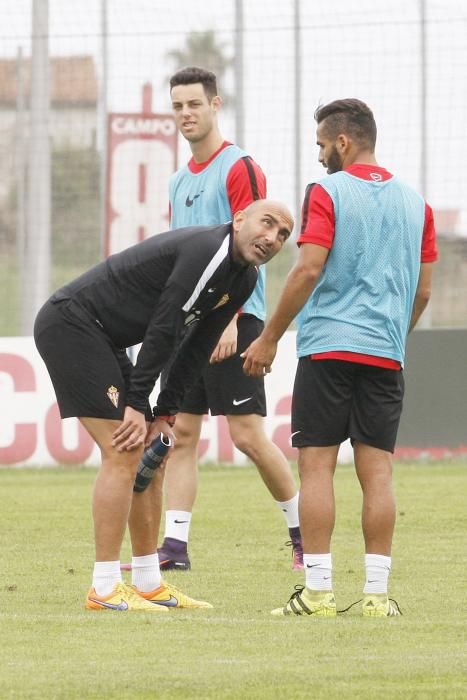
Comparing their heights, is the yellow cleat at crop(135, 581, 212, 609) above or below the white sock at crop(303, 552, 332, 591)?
below

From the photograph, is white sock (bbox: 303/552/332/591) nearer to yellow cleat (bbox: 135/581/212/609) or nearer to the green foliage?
yellow cleat (bbox: 135/581/212/609)

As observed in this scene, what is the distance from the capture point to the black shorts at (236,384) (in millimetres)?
8609

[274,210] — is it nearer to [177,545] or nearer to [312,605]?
[312,605]

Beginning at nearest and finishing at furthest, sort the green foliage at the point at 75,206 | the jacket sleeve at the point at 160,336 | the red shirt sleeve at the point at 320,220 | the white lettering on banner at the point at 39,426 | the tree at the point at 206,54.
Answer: the jacket sleeve at the point at 160,336
the red shirt sleeve at the point at 320,220
the white lettering on banner at the point at 39,426
the tree at the point at 206,54
the green foliage at the point at 75,206

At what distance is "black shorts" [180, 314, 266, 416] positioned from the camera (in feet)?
28.2

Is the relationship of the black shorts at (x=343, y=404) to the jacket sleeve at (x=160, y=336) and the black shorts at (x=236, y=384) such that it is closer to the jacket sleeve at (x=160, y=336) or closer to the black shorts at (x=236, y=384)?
the jacket sleeve at (x=160, y=336)

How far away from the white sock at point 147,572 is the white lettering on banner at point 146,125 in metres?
9.23

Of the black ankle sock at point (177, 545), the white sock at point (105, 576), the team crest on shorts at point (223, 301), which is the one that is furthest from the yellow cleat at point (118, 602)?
the black ankle sock at point (177, 545)

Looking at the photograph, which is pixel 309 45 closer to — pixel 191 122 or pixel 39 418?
pixel 39 418

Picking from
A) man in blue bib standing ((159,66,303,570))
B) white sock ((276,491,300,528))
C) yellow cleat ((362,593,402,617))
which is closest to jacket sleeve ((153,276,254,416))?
yellow cleat ((362,593,402,617))

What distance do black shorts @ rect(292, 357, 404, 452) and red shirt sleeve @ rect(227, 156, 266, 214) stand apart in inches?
73.6

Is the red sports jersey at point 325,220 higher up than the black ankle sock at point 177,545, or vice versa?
the red sports jersey at point 325,220

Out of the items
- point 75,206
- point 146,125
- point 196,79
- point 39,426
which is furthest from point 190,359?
point 75,206

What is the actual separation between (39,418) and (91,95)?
454 centimetres
